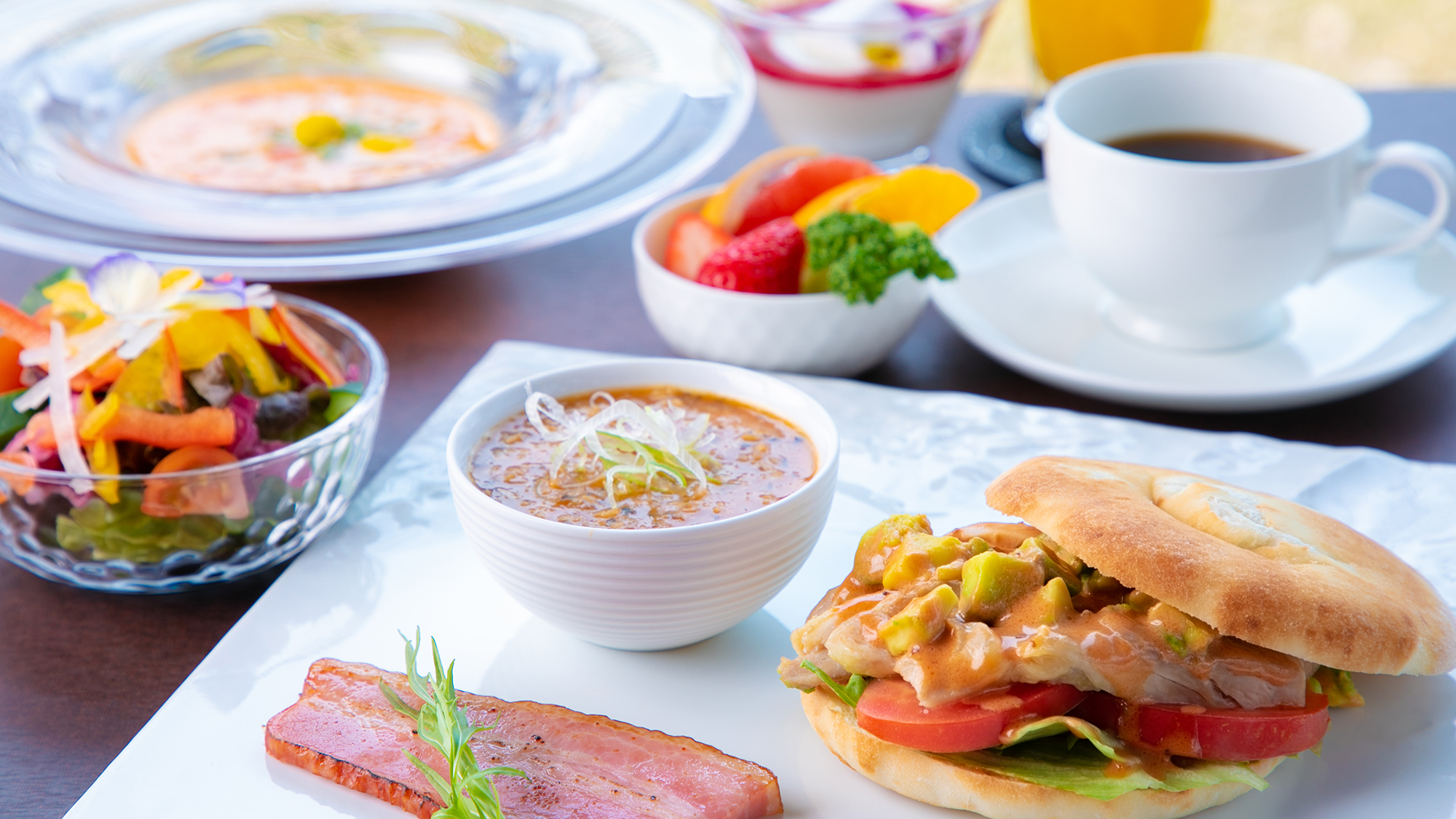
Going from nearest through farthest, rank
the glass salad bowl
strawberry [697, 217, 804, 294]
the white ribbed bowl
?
1. the white ribbed bowl
2. the glass salad bowl
3. strawberry [697, 217, 804, 294]

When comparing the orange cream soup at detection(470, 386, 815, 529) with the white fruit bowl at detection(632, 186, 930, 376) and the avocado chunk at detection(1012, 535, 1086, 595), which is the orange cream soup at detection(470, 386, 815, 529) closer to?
the avocado chunk at detection(1012, 535, 1086, 595)

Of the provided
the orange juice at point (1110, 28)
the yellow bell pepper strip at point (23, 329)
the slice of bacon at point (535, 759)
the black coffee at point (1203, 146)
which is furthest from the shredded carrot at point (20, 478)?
the orange juice at point (1110, 28)

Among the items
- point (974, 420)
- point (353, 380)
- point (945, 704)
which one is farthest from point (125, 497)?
point (974, 420)

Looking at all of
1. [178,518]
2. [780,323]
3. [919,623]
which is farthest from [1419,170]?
[178,518]

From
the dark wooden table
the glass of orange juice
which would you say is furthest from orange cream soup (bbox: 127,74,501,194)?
the glass of orange juice

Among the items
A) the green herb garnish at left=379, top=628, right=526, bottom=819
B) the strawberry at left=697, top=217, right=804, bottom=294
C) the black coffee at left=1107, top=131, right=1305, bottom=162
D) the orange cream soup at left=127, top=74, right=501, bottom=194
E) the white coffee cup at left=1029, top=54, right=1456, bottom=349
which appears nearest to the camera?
the green herb garnish at left=379, top=628, right=526, bottom=819

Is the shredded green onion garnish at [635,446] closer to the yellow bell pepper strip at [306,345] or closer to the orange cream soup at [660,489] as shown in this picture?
the orange cream soup at [660,489]

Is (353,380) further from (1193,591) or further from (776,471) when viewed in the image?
(1193,591)
